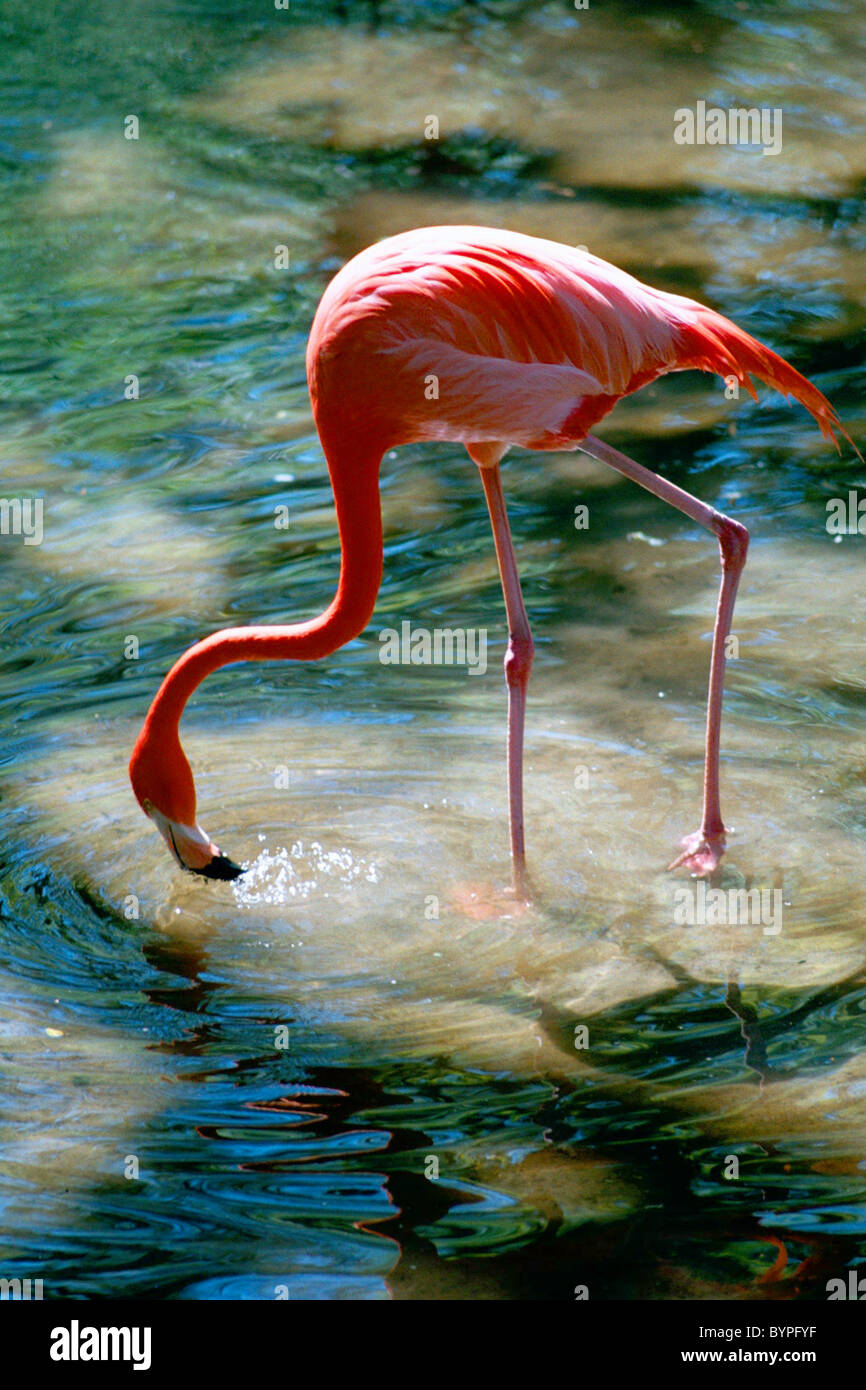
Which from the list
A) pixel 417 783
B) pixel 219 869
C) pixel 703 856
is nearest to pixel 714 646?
pixel 703 856

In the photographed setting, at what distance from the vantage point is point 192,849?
3.83 meters

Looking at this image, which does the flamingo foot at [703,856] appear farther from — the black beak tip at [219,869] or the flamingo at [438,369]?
the black beak tip at [219,869]

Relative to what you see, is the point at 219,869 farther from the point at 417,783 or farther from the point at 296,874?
the point at 417,783

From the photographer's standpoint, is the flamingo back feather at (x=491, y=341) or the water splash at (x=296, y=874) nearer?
the flamingo back feather at (x=491, y=341)

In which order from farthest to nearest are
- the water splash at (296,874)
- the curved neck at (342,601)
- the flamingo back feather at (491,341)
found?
the water splash at (296,874) < the curved neck at (342,601) < the flamingo back feather at (491,341)

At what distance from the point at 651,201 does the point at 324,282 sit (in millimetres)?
1676

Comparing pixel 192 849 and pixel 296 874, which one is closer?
pixel 192 849

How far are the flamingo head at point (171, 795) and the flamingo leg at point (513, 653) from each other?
73 centimetres

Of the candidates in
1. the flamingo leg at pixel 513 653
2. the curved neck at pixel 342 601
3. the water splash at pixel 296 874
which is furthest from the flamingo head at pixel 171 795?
the flamingo leg at pixel 513 653

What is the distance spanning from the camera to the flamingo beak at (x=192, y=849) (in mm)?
3816

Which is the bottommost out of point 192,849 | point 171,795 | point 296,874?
point 296,874

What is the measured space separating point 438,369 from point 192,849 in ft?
3.85

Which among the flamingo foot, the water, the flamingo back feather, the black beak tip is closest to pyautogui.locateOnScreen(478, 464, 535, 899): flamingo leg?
the water

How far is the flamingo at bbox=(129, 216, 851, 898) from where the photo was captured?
3738 millimetres
